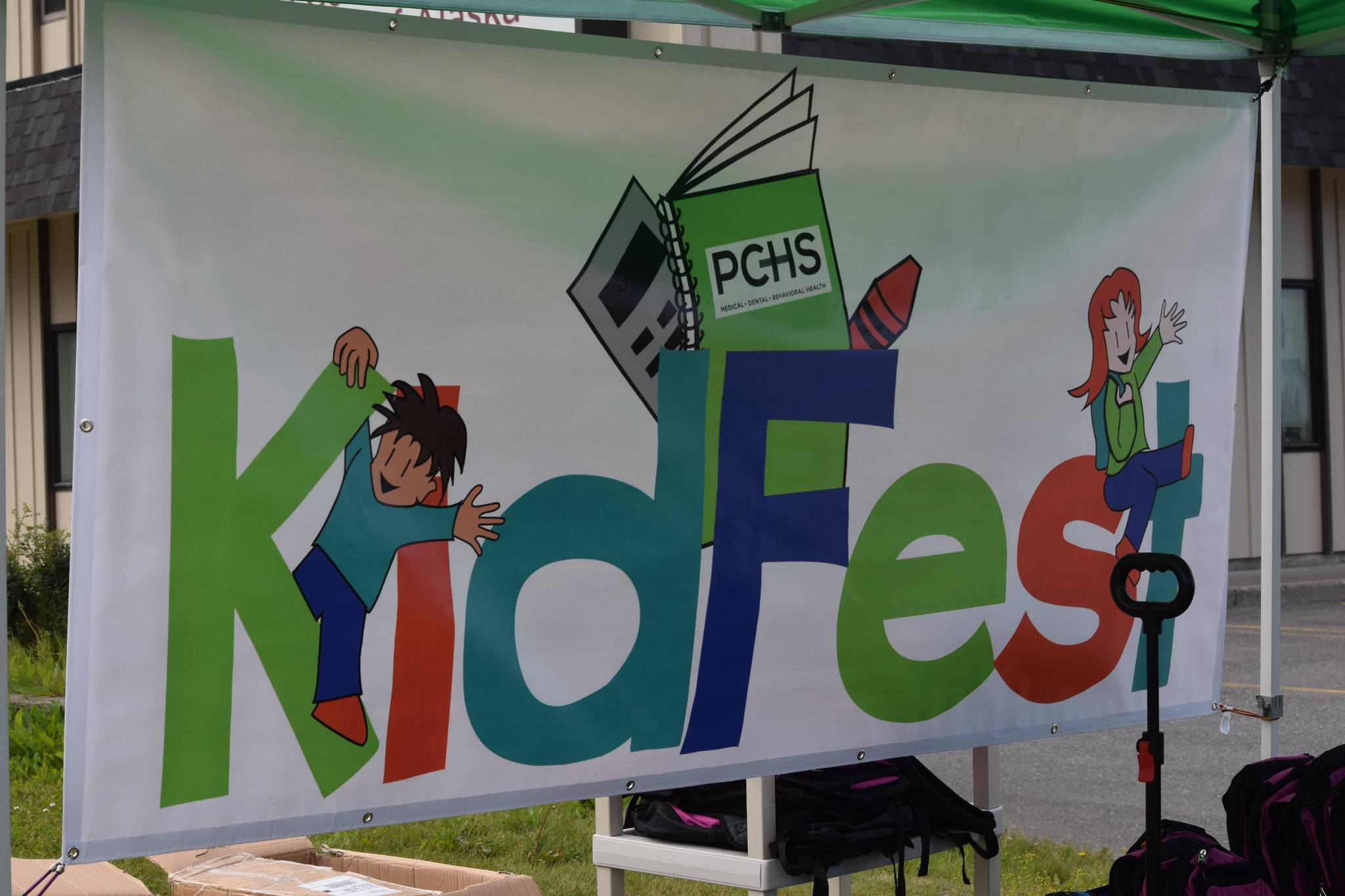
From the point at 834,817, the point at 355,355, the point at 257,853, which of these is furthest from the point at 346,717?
the point at 834,817

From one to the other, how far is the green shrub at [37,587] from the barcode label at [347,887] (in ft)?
24.9

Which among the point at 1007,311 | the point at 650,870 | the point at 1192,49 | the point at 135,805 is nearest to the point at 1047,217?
the point at 1007,311

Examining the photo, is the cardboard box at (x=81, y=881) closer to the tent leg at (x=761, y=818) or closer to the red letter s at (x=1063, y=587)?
the tent leg at (x=761, y=818)

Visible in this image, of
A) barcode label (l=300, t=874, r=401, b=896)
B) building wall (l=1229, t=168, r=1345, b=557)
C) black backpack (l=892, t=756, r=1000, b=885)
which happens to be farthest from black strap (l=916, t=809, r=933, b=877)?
building wall (l=1229, t=168, r=1345, b=557)

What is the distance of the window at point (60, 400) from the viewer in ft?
43.4

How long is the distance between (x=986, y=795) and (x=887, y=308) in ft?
4.74

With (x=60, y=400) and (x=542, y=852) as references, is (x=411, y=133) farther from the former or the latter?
(x=60, y=400)

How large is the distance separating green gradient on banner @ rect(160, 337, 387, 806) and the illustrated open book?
65cm

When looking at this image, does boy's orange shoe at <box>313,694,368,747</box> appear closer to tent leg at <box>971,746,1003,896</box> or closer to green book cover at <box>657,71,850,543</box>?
green book cover at <box>657,71,850,543</box>

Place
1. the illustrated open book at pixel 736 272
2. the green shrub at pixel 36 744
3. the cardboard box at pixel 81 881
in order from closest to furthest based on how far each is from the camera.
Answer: the illustrated open book at pixel 736 272 → the cardboard box at pixel 81 881 → the green shrub at pixel 36 744

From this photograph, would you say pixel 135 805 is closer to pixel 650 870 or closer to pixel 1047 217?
pixel 650 870

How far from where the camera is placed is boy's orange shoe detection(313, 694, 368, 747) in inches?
97.3

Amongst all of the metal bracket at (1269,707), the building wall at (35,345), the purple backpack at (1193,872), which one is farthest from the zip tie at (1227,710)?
the building wall at (35,345)

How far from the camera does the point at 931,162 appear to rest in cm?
321
